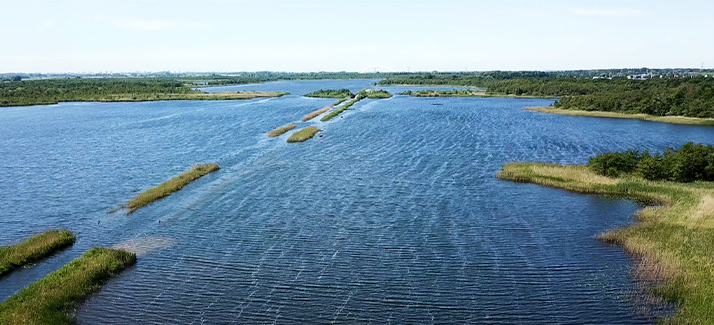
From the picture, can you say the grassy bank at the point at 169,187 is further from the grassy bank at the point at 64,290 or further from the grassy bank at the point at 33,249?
the grassy bank at the point at 64,290

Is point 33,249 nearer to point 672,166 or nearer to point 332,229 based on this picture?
point 332,229

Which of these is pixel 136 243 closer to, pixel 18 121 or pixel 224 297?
pixel 224 297

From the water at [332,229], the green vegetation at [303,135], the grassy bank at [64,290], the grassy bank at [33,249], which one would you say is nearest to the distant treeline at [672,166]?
the water at [332,229]

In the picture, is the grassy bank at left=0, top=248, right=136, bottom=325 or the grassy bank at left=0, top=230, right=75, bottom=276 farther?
the grassy bank at left=0, top=230, right=75, bottom=276

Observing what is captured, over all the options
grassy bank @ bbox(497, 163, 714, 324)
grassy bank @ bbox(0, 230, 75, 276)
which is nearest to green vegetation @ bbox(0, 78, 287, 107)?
grassy bank @ bbox(0, 230, 75, 276)

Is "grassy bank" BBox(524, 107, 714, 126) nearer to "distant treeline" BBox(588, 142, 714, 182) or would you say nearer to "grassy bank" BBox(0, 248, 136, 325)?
"distant treeline" BBox(588, 142, 714, 182)

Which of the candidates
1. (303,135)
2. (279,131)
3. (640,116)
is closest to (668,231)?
(303,135)
